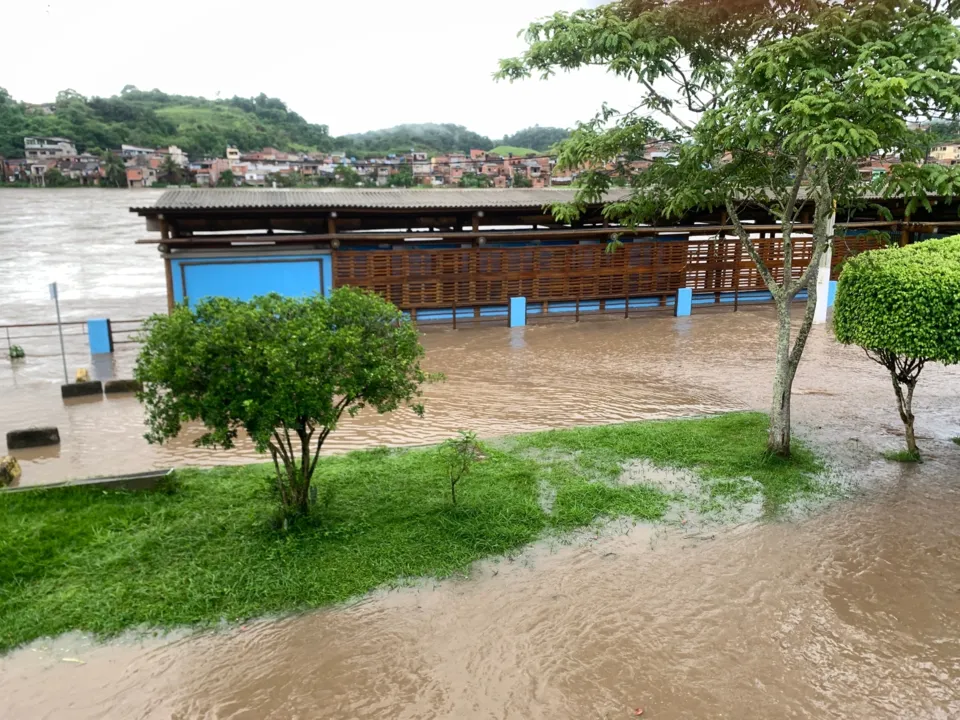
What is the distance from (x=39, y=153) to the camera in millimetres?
46031

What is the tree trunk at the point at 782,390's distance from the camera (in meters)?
8.81

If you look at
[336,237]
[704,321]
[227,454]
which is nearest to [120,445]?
[227,454]

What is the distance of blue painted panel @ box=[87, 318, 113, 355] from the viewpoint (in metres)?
15.6

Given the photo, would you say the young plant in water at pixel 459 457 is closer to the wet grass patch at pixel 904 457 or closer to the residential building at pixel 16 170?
the wet grass patch at pixel 904 457

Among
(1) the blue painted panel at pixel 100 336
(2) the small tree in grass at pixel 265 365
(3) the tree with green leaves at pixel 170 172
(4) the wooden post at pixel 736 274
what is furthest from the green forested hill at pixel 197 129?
(2) the small tree in grass at pixel 265 365

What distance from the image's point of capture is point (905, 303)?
309 inches

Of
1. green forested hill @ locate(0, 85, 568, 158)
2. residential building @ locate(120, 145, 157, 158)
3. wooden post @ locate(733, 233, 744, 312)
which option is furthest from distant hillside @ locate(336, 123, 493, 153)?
wooden post @ locate(733, 233, 744, 312)

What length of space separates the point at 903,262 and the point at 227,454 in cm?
875

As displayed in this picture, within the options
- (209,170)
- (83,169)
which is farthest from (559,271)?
(83,169)

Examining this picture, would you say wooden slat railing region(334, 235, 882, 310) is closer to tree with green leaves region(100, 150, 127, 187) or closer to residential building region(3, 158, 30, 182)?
tree with green leaves region(100, 150, 127, 187)

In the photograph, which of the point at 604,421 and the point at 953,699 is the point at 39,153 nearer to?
the point at 604,421

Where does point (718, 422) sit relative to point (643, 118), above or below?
below

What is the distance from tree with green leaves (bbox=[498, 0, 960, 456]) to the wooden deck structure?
18.5ft

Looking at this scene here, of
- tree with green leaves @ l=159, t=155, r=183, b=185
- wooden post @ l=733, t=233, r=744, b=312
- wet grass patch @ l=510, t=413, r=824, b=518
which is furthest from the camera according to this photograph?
tree with green leaves @ l=159, t=155, r=183, b=185
